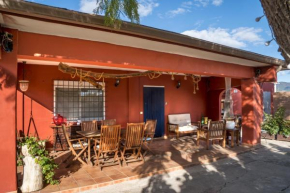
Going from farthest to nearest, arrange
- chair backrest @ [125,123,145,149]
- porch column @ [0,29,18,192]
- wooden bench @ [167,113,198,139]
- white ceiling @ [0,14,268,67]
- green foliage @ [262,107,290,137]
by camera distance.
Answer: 1. wooden bench @ [167,113,198,139]
2. green foliage @ [262,107,290,137]
3. chair backrest @ [125,123,145,149]
4. porch column @ [0,29,18,192]
5. white ceiling @ [0,14,268,67]

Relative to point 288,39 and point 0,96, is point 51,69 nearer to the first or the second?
point 0,96

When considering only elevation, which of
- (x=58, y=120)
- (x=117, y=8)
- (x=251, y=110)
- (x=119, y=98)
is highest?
(x=117, y=8)

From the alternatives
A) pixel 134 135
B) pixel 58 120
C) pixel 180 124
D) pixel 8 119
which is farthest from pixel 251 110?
pixel 8 119

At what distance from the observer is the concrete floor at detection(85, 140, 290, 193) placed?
3.59 metres

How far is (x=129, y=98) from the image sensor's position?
7.31 metres

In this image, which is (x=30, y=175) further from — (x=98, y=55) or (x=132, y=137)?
(x=98, y=55)

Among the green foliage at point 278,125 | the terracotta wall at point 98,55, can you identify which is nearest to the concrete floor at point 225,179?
the green foliage at point 278,125

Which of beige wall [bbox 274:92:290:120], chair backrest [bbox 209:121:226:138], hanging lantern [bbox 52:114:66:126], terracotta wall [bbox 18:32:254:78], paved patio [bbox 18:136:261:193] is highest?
terracotta wall [bbox 18:32:254:78]

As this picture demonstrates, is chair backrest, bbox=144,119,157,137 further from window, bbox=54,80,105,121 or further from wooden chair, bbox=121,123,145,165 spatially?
window, bbox=54,80,105,121

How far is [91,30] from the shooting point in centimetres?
322

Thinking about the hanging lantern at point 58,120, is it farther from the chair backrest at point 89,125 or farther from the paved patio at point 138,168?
the paved patio at point 138,168

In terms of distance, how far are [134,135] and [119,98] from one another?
275 cm

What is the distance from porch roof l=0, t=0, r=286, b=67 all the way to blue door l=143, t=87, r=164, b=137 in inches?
132

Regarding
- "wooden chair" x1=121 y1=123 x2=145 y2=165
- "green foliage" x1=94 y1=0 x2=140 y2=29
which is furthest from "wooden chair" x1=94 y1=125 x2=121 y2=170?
"green foliage" x1=94 y1=0 x2=140 y2=29
